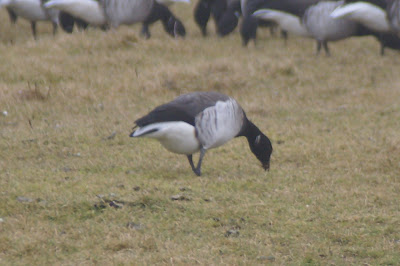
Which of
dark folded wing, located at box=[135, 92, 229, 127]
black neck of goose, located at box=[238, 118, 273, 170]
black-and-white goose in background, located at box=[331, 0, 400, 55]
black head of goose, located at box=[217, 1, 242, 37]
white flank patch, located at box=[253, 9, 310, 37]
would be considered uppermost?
dark folded wing, located at box=[135, 92, 229, 127]

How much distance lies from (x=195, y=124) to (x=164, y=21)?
25.4ft

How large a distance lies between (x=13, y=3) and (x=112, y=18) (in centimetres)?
184

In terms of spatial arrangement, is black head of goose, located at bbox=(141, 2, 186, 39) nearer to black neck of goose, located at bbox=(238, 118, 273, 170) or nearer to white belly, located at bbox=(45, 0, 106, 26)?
white belly, located at bbox=(45, 0, 106, 26)

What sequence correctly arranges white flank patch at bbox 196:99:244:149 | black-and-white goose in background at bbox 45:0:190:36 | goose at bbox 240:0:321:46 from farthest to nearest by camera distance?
goose at bbox 240:0:321:46 → black-and-white goose in background at bbox 45:0:190:36 → white flank patch at bbox 196:99:244:149

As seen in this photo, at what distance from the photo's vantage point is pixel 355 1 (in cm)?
1266

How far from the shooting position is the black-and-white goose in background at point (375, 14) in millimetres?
12445

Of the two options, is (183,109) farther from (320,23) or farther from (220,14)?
(220,14)

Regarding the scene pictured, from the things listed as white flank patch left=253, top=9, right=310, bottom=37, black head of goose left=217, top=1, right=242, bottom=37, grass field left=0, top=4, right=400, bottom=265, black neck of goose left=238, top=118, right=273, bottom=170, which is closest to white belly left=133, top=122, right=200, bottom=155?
grass field left=0, top=4, right=400, bottom=265

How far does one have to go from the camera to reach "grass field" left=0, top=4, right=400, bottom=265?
5.16 m

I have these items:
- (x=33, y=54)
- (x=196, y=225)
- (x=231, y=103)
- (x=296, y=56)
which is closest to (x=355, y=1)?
(x=296, y=56)

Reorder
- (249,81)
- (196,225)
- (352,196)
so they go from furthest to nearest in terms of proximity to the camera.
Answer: (249,81) < (352,196) < (196,225)

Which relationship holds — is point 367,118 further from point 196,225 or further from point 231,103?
point 196,225

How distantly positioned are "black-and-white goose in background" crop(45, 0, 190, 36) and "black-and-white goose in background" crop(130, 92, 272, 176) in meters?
6.40

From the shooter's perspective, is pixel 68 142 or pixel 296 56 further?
pixel 296 56
